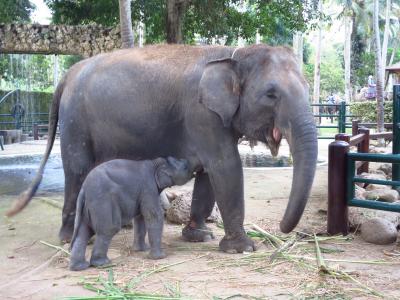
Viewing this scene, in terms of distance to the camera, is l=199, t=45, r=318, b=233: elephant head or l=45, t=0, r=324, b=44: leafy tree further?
l=45, t=0, r=324, b=44: leafy tree

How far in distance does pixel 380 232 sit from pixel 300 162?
131cm

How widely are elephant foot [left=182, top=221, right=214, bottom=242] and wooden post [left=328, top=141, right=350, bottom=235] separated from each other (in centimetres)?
117

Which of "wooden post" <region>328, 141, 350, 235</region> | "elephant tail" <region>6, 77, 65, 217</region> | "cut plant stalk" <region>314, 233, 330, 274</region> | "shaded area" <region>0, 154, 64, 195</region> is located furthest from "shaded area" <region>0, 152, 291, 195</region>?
"cut plant stalk" <region>314, 233, 330, 274</region>

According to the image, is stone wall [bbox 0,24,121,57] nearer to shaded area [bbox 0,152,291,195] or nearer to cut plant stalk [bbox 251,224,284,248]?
shaded area [bbox 0,152,291,195]

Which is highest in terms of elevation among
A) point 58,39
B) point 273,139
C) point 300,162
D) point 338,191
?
point 58,39

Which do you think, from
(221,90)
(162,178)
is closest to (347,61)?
(221,90)

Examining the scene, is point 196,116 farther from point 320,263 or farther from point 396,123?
point 396,123

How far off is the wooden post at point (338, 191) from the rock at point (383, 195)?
994mm

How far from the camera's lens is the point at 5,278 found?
4.23 metres

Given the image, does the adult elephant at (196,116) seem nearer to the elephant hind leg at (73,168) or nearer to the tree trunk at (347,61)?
the elephant hind leg at (73,168)

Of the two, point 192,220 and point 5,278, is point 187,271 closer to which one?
point 192,220

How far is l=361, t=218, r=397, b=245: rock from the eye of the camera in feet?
16.0

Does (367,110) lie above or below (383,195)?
above

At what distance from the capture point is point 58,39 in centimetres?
1216
